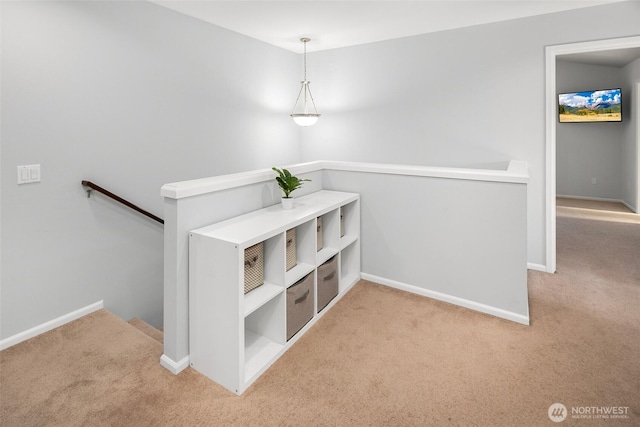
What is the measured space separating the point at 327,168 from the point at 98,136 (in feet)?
5.80

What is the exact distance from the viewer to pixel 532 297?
A: 9.18 feet

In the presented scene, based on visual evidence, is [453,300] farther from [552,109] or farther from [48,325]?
[48,325]

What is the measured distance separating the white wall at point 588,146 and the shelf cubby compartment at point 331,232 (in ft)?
19.9

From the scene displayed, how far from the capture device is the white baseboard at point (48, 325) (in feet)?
7.18

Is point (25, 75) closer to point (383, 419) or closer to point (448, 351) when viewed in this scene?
point (383, 419)

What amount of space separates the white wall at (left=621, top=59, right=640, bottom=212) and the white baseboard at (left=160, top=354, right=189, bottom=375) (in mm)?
6521

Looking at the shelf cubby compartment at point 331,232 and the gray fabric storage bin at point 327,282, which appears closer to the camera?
the gray fabric storage bin at point 327,282

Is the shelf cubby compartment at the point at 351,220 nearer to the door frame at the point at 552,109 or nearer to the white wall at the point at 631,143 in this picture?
the door frame at the point at 552,109

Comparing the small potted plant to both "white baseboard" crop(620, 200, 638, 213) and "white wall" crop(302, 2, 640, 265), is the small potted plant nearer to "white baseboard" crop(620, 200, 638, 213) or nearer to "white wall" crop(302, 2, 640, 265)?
"white wall" crop(302, 2, 640, 265)

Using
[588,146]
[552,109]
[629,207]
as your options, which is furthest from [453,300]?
[588,146]

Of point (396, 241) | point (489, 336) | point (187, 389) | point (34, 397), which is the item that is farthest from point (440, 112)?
point (34, 397)

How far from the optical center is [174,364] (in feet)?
6.35

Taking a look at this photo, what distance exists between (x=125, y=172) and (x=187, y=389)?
5.63 feet

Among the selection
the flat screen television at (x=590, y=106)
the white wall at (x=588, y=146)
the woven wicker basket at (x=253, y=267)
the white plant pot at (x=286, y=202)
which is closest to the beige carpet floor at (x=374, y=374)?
the woven wicker basket at (x=253, y=267)
